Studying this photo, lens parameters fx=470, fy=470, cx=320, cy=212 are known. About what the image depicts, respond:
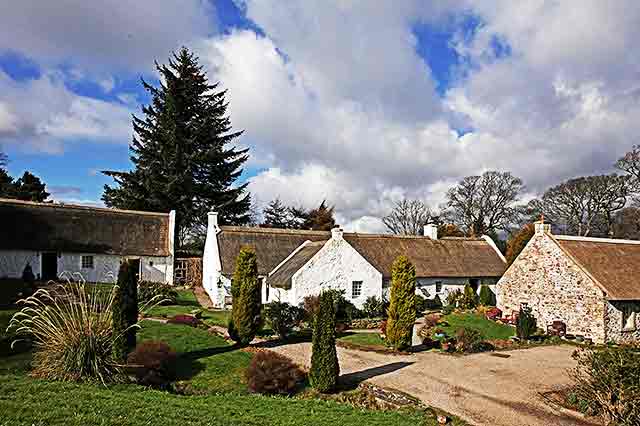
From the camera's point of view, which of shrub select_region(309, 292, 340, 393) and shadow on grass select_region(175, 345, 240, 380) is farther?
shadow on grass select_region(175, 345, 240, 380)

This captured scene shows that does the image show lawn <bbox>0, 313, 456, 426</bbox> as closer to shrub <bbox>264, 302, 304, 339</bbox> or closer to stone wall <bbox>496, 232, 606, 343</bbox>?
shrub <bbox>264, 302, 304, 339</bbox>

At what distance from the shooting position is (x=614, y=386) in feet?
35.6

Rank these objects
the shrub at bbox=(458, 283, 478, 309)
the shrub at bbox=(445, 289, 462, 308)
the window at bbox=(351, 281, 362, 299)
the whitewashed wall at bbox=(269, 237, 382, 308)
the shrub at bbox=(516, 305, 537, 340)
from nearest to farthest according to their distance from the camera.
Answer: the shrub at bbox=(516, 305, 537, 340), the whitewashed wall at bbox=(269, 237, 382, 308), the window at bbox=(351, 281, 362, 299), the shrub at bbox=(458, 283, 478, 309), the shrub at bbox=(445, 289, 462, 308)

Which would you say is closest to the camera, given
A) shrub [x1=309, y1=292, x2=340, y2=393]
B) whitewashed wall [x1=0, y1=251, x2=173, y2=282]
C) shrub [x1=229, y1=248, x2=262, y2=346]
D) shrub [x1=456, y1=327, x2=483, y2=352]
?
shrub [x1=309, y1=292, x2=340, y2=393]

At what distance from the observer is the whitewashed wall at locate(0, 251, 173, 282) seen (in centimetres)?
2786

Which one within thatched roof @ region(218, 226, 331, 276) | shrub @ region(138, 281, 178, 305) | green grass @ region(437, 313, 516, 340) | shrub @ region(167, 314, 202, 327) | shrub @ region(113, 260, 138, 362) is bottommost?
green grass @ region(437, 313, 516, 340)

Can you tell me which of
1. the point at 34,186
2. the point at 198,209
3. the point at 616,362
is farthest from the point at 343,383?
the point at 34,186

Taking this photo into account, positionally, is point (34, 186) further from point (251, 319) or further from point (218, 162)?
point (251, 319)

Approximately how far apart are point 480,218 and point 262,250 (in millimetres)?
31123

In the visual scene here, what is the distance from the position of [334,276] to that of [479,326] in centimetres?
796

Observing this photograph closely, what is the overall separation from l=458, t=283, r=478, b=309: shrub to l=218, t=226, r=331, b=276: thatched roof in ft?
35.6

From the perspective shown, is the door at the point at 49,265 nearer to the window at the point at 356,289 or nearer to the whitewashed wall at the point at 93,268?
the whitewashed wall at the point at 93,268

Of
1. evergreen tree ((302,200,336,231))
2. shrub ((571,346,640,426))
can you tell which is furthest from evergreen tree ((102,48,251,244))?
shrub ((571,346,640,426))

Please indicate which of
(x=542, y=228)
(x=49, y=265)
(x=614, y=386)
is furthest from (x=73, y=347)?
(x=542, y=228)
